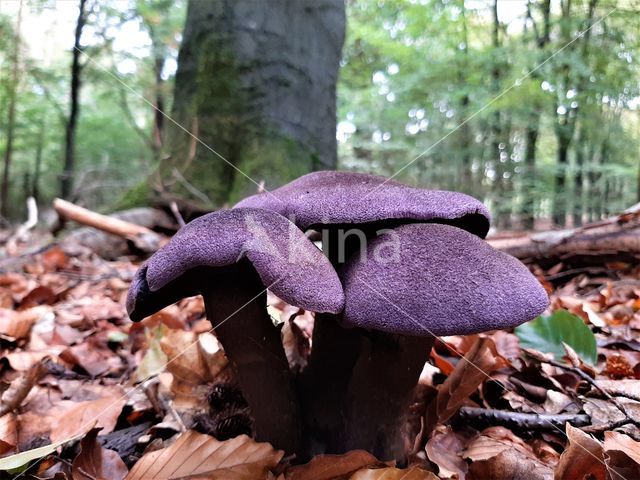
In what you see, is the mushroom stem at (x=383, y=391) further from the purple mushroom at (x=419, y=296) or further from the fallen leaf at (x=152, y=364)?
the fallen leaf at (x=152, y=364)

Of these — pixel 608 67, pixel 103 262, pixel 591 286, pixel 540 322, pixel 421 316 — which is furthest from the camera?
pixel 608 67

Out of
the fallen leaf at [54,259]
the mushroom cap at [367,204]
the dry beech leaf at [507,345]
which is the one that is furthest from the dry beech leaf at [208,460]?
the fallen leaf at [54,259]

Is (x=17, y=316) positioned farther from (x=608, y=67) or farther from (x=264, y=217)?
(x=608, y=67)

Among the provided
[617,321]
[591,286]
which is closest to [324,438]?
[617,321]

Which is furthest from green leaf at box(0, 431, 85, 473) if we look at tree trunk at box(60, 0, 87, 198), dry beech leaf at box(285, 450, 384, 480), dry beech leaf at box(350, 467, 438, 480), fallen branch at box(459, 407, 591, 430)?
tree trunk at box(60, 0, 87, 198)

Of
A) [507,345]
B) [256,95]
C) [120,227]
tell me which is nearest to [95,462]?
[507,345]

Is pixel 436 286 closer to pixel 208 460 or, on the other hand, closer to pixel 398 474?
pixel 398 474
